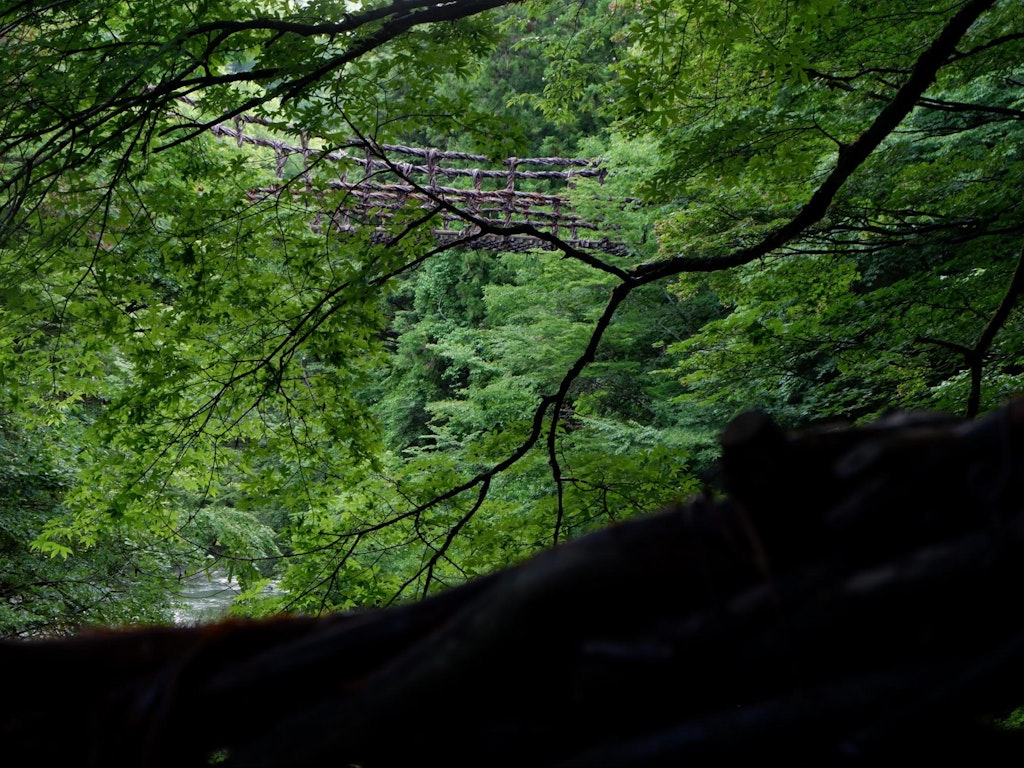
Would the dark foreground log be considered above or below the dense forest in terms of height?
below

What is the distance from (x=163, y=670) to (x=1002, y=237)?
5.29 metres

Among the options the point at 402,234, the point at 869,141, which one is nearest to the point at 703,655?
the point at 869,141

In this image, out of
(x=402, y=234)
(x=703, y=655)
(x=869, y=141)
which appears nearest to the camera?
(x=703, y=655)

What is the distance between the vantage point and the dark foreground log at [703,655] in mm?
761

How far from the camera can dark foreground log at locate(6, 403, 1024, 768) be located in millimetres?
761

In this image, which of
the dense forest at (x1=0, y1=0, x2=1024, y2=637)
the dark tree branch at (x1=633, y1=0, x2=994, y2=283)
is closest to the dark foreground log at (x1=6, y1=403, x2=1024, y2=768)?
the dense forest at (x1=0, y1=0, x2=1024, y2=637)

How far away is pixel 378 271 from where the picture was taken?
4.91 m

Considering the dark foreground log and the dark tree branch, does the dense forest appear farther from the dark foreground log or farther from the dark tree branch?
the dark foreground log

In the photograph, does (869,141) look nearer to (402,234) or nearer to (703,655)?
(402,234)

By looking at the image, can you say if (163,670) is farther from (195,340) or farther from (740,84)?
(740,84)

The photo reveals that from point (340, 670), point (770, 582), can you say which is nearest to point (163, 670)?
point (340, 670)

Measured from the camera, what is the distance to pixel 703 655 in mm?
793

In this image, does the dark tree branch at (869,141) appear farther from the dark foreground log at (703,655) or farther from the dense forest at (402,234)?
the dark foreground log at (703,655)

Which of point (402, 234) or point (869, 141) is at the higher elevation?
point (402, 234)
